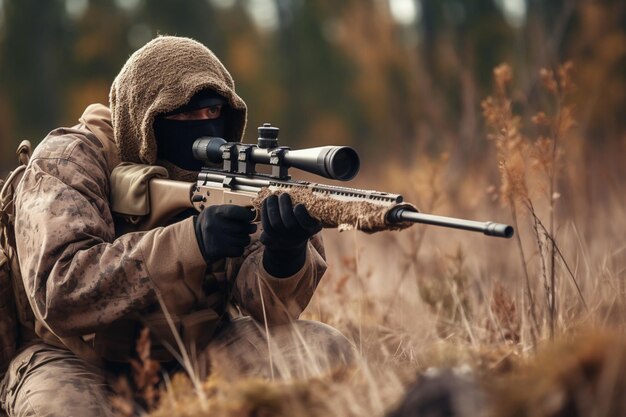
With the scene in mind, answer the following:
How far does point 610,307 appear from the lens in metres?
3.61

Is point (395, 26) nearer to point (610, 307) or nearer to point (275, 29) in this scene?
point (610, 307)

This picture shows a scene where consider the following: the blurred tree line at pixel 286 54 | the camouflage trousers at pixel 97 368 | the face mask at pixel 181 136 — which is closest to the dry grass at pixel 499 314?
the camouflage trousers at pixel 97 368

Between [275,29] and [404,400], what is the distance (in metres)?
31.6

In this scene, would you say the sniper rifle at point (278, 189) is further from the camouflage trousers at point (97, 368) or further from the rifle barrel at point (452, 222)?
the camouflage trousers at point (97, 368)

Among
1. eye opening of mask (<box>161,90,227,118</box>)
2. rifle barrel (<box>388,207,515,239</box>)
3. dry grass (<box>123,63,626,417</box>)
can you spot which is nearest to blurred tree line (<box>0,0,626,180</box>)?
dry grass (<box>123,63,626,417</box>)

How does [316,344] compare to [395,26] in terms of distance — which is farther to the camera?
[395,26]

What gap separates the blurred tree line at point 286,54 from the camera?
64.3 ft

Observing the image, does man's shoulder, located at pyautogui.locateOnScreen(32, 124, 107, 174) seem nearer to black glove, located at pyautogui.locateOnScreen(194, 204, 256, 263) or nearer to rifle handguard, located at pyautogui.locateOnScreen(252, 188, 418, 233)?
black glove, located at pyautogui.locateOnScreen(194, 204, 256, 263)

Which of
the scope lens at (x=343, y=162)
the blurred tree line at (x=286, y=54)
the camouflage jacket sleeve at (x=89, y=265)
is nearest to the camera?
the scope lens at (x=343, y=162)

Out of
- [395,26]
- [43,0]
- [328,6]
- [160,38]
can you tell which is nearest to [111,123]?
[160,38]

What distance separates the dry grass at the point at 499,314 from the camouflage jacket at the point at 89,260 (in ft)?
1.37

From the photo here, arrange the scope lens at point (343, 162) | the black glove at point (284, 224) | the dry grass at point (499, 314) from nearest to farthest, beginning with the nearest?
the dry grass at point (499, 314), the scope lens at point (343, 162), the black glove at point (284, 224)

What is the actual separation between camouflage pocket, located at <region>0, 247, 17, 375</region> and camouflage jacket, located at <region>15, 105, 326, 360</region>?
0.14m

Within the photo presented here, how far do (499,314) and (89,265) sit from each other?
1921 millimetres
